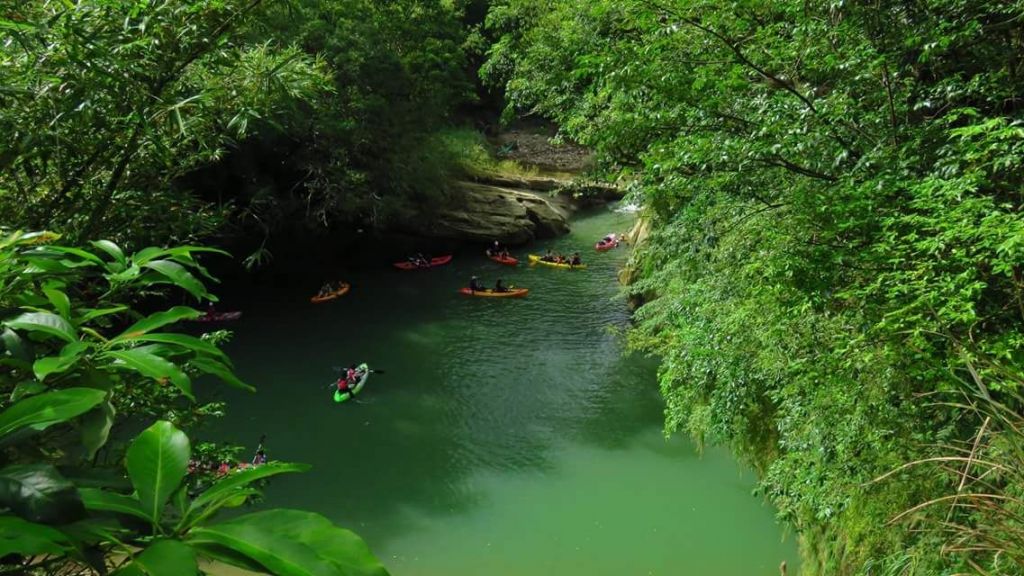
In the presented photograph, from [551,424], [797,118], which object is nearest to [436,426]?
[551,424]

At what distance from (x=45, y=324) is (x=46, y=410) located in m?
0.22

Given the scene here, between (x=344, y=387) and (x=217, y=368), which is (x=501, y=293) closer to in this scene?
(x=344, y=387)

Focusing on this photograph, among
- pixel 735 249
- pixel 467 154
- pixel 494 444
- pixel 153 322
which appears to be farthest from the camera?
pixel 467 154

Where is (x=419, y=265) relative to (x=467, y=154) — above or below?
below

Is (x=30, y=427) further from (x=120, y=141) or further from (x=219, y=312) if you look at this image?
(x=219, y=312)

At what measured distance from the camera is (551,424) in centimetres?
861

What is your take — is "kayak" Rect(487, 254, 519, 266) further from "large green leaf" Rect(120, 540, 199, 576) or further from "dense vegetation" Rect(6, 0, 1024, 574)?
"large green leaf" Rect(120, 540, 199, 576)

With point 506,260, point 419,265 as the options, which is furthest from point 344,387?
point 506,260

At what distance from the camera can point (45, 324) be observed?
104 centimetres

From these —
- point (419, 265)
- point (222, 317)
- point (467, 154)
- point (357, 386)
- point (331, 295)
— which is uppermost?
point (467, 154)

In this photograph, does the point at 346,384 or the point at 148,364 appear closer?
the point at 148,364

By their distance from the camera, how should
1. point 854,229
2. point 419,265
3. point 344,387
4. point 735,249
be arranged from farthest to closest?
point 419,265 → point 344,387 → point 735,249 → point 854,229

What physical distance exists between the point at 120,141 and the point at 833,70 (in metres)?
3.82

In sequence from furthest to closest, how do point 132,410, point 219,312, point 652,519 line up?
point 219,312 < point 652,519 < point 132,410
